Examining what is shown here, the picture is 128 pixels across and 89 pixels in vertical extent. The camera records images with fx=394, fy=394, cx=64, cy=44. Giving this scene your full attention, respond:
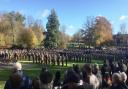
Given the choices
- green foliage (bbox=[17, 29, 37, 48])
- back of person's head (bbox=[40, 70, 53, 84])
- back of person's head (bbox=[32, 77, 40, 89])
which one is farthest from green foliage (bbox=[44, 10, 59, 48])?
back of person's head (bbox=[40, 70, 53, 84])

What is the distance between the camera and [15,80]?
8.68m

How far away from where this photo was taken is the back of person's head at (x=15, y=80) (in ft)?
28.4

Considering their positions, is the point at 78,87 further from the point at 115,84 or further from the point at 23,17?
the point at 23,17

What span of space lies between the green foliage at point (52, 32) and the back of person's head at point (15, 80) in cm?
9090

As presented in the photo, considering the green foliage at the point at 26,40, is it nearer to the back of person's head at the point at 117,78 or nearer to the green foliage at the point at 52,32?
the green foliage at the point at 52,32

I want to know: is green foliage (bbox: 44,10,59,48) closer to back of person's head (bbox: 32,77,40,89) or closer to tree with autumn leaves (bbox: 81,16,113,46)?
tree with autumn leaves (bbox: 81,16,113,46)

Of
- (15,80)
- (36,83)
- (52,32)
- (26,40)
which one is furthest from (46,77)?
(52,32)

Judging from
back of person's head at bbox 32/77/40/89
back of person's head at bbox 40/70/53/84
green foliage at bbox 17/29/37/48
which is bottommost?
back of person's head at bbox 32/77/40/89

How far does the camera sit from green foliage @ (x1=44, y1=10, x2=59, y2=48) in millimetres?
100625

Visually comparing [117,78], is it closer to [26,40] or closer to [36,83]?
[36,83]

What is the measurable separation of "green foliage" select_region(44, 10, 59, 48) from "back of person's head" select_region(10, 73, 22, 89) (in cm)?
9090

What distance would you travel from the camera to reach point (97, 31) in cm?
12712

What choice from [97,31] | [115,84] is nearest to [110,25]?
[97,31]

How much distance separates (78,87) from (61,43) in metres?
102
